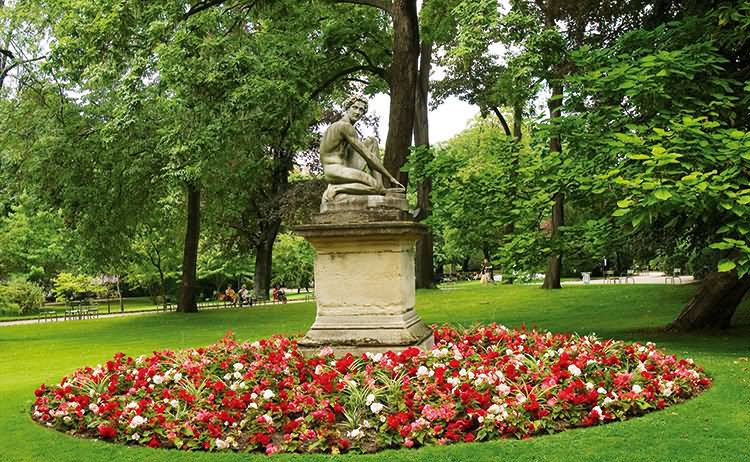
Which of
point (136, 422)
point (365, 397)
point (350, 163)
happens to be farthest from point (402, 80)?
point (136, 422)

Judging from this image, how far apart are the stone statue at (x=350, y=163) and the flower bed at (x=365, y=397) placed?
2113 mm

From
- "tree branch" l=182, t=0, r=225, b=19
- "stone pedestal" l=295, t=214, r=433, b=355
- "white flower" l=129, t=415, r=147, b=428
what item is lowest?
"white flower" l=129, t=415, r=147, b=428

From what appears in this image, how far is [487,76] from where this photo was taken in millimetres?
34719

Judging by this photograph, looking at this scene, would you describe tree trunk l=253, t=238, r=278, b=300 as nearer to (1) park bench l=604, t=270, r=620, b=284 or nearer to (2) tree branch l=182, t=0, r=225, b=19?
(1) park bench l=604, t=270, r=620, b=284

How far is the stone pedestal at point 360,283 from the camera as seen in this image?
8344mm

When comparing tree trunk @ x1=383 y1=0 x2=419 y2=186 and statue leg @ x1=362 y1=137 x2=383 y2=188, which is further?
tree trunk @ x1=383 y1=0 x2=419 y2=186

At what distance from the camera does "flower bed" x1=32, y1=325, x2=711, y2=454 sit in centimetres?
614

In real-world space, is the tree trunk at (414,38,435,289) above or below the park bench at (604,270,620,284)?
above

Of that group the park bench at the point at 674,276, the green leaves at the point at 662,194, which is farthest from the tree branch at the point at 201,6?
the park bench at the point at 674,276

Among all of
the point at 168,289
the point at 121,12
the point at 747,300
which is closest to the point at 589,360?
the point at 121,12

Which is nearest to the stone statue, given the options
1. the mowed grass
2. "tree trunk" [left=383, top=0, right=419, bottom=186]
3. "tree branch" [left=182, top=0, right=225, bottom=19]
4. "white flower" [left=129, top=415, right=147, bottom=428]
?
"white flower" [left=129, top=415, right=147, bottom=428]

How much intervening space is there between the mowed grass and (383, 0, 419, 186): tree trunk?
4.51 meters

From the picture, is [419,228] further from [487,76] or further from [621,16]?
[487,76]

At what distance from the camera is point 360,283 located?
848cm
